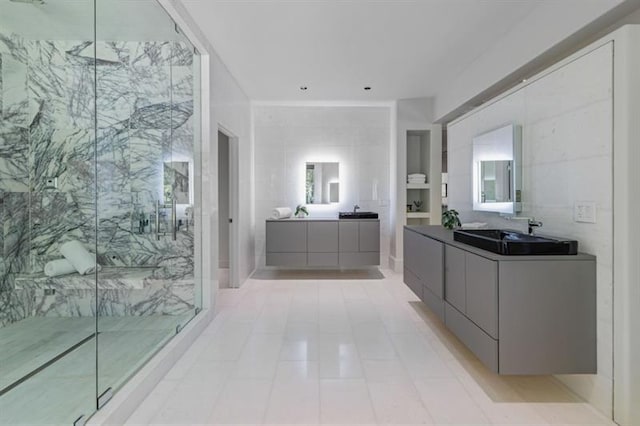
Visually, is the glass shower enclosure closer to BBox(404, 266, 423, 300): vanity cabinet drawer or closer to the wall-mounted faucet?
BBox(404, 266, 423, 300): vanity cabinet drawer

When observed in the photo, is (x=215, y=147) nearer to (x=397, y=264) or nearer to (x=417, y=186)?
(x=417, y=186)

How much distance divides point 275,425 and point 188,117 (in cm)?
268

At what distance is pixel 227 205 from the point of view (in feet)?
19.4

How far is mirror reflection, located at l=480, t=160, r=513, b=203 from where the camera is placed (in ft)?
9.70

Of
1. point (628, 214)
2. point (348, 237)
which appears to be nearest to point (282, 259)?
point (348, 237)

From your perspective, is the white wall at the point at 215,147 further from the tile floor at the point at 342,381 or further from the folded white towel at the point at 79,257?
the folded white towel at the point at 79,257

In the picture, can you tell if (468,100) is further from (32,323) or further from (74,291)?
(32,323)

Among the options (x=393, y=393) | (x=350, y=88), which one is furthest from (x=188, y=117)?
(x=393, y=393)

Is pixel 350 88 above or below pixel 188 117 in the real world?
above

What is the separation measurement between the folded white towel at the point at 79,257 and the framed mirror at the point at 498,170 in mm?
3346

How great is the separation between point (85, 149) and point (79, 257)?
0.90 metres

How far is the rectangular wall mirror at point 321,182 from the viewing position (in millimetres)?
5941

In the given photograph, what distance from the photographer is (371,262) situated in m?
5.33

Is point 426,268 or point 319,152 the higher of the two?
point 319,152
